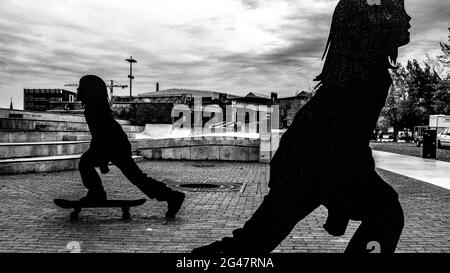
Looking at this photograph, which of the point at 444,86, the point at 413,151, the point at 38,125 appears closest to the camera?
the point at 38,125

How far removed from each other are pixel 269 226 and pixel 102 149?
4.05 meters

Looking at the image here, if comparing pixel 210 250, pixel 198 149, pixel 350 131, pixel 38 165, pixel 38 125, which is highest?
pixel 350 131

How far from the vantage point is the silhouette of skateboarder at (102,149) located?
21.2ft

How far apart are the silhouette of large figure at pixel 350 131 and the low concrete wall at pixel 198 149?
580 inches

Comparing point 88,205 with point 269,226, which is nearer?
point 269,226

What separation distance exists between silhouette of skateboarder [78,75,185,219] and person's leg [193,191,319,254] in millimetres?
3592

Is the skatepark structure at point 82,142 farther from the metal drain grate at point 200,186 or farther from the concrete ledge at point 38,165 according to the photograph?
the metal drain grate at point 200,186

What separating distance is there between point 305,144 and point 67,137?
1510 cm

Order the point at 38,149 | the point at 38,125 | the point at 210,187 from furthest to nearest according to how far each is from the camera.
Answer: the point at 38,125
the point at 38,149
the point at 210,187

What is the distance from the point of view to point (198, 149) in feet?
59.0

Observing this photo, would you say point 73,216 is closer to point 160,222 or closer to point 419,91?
point 160,222

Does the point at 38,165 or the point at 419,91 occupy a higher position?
the point at 419,91

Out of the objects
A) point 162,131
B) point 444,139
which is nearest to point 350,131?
point 162,131

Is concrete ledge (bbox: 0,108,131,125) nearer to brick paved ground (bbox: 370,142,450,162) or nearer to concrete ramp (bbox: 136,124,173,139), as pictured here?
concrete ramp (bbox: 136,124,173,139)
